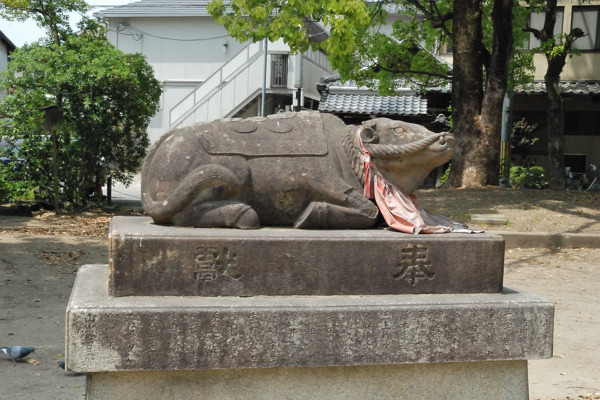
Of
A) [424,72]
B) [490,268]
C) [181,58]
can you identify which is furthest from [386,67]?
[181,58]

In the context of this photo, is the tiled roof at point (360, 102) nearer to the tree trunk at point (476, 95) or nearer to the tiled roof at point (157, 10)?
the tree trunk at point (476, 95)

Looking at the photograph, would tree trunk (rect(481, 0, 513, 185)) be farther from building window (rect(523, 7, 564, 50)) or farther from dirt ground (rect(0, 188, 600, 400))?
building window (rect(523, 7, 564, 50))

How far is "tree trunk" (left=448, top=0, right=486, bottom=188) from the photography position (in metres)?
A: 13.1

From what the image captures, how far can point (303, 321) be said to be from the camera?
11.8ft

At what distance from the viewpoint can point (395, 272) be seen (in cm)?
385

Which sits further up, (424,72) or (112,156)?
(424,72)

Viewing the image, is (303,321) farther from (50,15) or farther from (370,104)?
(370,104)

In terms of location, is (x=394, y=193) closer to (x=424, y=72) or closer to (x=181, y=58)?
(x=424, y=72)

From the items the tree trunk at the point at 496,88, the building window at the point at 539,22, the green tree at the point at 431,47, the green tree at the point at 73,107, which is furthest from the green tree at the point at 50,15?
the building window at the point at 539,22

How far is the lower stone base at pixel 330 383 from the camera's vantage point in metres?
3.58

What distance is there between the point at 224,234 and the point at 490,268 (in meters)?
1.46

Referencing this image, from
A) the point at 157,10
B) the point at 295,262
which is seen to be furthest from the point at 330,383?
the point at 157,10

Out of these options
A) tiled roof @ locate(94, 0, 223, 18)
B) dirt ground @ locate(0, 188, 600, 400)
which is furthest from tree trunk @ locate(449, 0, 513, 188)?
tiled roof @ locate(94, 0, 223, 18)

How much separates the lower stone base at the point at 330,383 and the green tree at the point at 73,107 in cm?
1094
